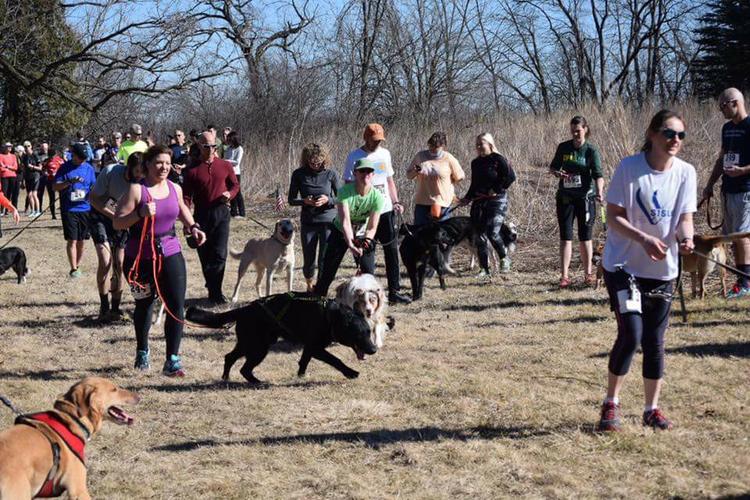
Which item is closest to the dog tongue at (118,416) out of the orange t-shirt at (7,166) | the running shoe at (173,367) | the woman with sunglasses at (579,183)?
the running shoe at (173,367)

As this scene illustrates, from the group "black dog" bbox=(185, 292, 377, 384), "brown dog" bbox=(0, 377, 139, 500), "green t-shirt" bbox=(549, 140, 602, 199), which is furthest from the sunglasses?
"green t-shirt" bbox=(549, 140, 602, 199)

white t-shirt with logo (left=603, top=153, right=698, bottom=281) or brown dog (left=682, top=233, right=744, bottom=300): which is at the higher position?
white t-shirt with logo (left=603, top=153, right=698, bottom=281)

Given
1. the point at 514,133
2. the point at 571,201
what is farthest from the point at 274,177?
the point at 571,201

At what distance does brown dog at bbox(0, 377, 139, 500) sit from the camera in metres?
3.18

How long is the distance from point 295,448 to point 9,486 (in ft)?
5.40

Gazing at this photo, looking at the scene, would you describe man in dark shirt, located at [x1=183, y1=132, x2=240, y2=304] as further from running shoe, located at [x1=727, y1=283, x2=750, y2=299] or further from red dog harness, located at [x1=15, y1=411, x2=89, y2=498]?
running shoe, located at [x1=727, y1=283, x2=750, y2=299]

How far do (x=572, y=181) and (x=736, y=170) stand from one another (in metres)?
1.63

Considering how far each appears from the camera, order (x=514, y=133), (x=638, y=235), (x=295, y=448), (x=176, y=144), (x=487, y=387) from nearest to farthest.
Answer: (x=638, y=235)
(x=295, y=448)
(x=487, y=387)
(x=514, y=133)
(x=176, y=144)

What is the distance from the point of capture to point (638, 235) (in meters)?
3.94

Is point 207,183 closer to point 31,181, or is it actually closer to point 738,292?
point 738,292

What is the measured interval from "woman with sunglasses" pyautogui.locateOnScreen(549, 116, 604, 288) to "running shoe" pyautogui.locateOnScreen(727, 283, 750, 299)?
1.41 metres

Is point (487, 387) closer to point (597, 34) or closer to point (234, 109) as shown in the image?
point (234, 109)

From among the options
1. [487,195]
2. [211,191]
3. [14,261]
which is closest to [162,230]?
[211,191]

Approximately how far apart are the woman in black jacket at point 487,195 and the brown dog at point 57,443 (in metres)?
5.91
